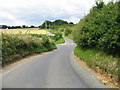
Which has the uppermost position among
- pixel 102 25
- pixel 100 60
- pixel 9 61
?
pixel 102 25

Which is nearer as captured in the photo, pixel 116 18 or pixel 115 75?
pixel 115 75

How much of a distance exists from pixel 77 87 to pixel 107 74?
2308 mm

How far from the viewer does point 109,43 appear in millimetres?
8727

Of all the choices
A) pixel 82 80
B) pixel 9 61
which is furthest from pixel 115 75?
pixel 9 61

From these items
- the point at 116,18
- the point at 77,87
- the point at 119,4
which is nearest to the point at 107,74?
the point at 77,87

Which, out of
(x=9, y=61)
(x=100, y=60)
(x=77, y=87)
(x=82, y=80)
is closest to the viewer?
(x=77, y=87)

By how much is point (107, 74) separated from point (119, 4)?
13.1 ft

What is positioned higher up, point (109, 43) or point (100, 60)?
point (109, 43)

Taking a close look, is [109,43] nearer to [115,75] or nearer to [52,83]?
[115,75]

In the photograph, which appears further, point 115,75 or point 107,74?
point 107,74

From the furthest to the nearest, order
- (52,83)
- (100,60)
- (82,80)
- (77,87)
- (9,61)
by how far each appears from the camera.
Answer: (9,61) < (100,60) < (82,80) < (52,83) < (77,87)

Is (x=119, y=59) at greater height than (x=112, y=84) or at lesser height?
greater

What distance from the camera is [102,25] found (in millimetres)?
9773

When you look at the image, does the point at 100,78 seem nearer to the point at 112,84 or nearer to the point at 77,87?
the point at 112,84
